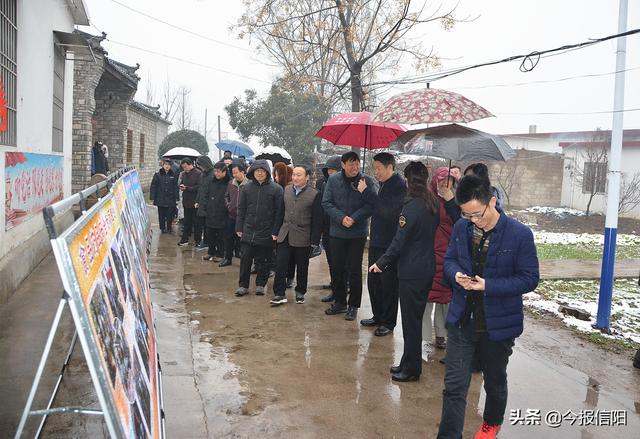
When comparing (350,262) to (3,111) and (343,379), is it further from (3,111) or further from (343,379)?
(3,111)

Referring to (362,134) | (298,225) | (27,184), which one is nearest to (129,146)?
(27,184)

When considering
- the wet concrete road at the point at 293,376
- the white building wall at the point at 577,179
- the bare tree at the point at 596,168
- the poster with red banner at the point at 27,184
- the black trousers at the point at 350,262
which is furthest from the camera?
the white building wall at the point at 577,179

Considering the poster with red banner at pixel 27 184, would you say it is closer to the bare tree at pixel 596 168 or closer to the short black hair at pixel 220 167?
the short black hair at pixel 220 167

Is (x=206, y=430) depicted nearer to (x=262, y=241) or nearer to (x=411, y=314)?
(x=411, y=314)

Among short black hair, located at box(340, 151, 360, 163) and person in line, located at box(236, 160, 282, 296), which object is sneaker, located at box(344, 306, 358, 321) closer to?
person in line, located at box(236, 160, 282, 296)

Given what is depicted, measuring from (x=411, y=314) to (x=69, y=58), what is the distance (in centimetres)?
945

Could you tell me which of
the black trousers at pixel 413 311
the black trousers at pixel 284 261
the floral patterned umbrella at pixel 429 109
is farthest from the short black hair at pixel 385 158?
the black trousers at pixel 284 261

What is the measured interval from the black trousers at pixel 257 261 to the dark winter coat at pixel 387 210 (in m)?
1.90

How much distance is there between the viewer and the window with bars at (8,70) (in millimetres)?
6215

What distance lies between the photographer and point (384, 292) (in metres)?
5.50

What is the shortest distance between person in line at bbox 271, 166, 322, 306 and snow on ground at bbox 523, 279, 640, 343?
3.30m

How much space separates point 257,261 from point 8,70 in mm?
3829

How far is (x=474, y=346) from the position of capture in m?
3.28

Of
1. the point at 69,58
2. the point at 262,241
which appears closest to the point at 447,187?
the point at 262,241
